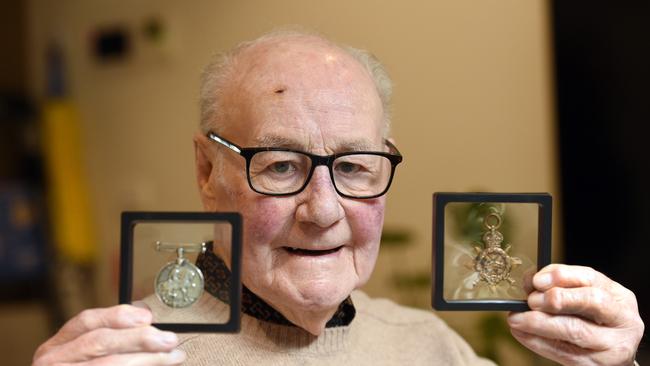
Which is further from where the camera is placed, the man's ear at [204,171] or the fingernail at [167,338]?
the man's ear at [204,171]

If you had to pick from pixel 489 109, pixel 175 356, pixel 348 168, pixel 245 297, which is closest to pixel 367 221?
pixel 348 168

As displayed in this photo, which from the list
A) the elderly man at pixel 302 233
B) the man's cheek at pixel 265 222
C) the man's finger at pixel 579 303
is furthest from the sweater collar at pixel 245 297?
the man's finger at pixel 579 303

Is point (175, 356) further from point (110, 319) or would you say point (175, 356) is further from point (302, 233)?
point (302, 233)

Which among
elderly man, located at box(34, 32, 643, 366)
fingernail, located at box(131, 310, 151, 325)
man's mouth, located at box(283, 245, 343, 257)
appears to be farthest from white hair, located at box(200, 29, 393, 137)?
fingernail, located at box(131, 310, 151, 325)

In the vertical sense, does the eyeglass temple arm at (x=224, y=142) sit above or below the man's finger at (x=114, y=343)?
above

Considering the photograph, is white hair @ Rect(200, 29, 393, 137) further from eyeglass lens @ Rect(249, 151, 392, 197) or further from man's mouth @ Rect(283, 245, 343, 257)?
man's mouth @ Rect(283, 245, 343, 257)

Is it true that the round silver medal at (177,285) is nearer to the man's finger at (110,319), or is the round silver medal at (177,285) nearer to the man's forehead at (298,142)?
the man's finger at (110,319)

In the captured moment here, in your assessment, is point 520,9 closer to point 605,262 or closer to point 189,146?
point 605,262

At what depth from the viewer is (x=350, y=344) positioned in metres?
1.29

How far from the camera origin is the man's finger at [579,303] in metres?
1.00

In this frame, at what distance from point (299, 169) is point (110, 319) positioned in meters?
0.35

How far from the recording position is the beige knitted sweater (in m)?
1.21

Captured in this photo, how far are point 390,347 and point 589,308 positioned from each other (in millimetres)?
418

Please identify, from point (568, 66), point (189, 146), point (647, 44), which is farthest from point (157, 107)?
point (647, 44)
